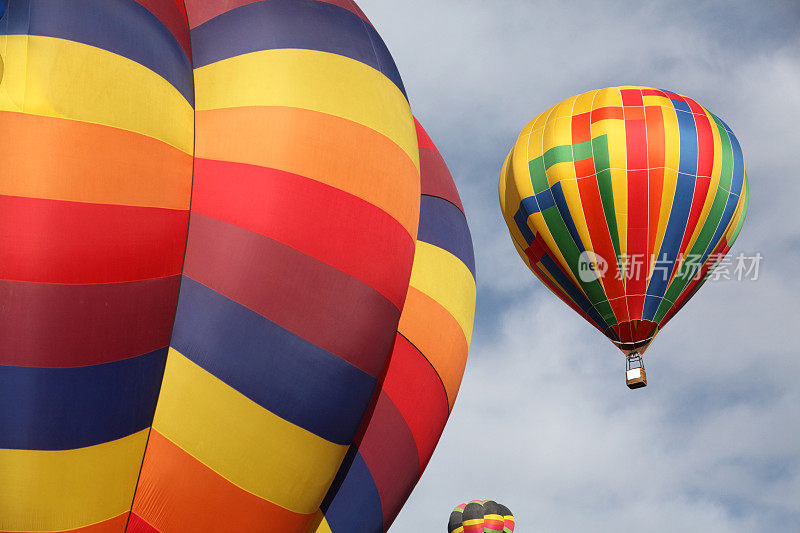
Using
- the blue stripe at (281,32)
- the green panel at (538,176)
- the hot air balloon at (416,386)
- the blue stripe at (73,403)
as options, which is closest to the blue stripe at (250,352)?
the blue stripe at (73,403)

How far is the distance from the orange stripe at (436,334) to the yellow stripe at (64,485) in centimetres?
174

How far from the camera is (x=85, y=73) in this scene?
385 cm

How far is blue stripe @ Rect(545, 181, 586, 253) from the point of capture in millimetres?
14562

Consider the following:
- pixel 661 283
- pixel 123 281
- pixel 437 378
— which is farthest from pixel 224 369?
pixel 661 283

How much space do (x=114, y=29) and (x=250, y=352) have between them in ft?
5.39

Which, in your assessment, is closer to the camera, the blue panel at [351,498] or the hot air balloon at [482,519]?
the blue panel at [351,498]

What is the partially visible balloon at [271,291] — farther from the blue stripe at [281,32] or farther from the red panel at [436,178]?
the red panel at [436,178]

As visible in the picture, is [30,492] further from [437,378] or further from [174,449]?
[437,378]

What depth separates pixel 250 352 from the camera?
4004 millimetres

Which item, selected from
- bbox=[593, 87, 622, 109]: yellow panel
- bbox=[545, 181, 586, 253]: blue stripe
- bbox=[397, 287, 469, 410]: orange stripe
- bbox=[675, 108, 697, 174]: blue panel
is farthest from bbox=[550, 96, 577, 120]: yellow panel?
bbox=[397, 287, 469, 410]: orange stripe

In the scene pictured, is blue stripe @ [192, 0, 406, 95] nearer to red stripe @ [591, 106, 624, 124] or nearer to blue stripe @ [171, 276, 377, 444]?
blue stripe @ [171, 276, 377, 444]

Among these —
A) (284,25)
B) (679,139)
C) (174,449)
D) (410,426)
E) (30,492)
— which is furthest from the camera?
(679,139)

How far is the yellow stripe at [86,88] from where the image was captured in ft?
12.2

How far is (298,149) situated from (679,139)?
451 inches
